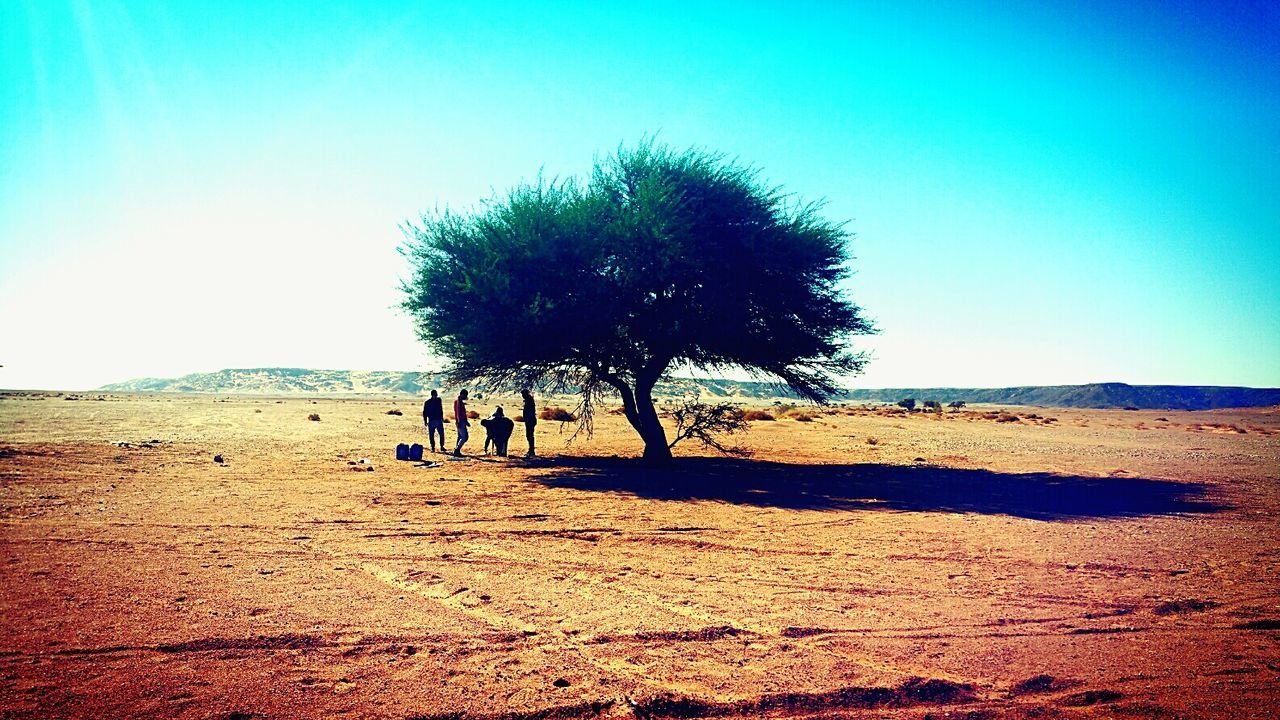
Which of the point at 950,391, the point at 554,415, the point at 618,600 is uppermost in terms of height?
the point at 950,391

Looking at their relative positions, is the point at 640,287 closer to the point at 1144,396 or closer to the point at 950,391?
the point at 1144,396

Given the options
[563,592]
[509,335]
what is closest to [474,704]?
[563,592]

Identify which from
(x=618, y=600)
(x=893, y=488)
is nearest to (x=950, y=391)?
(x=893, y=488)

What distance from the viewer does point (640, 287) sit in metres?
19.4

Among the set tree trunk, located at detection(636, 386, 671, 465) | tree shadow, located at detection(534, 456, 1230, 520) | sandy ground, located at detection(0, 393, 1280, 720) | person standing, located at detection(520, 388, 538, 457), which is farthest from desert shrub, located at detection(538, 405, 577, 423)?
sandy ground, located at detection(0, 393, 1280, 720)

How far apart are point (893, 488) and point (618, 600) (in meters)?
11.7

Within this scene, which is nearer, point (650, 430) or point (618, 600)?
point (618, 600)

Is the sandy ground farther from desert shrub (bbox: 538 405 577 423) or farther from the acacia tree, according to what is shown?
desert shrub (bbox: 538 405 577 423)

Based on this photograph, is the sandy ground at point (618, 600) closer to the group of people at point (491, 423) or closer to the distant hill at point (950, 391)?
the group of people at point (491, 423)

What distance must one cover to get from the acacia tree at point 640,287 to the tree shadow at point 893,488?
105 inches

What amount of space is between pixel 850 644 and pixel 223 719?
4.62m

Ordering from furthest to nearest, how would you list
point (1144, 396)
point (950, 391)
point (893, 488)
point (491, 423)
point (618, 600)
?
point (950, 391), point (1144, 396), point (491, 423), point (893, 488), point (618, 600)

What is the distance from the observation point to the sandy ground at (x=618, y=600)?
4945 mm

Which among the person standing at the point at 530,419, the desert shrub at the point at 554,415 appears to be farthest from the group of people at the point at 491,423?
the desert shrub at the point at 554,415
